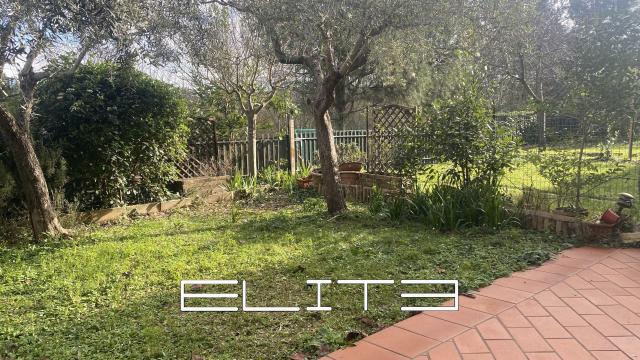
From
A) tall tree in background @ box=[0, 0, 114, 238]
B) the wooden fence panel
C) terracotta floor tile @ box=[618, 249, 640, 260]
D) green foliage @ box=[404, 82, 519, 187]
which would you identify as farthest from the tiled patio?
the wooden fence panel

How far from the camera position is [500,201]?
5.68m

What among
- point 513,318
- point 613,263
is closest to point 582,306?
point 513,318

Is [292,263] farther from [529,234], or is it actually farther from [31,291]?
[529,234]

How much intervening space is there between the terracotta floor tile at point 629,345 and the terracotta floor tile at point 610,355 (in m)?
0.04

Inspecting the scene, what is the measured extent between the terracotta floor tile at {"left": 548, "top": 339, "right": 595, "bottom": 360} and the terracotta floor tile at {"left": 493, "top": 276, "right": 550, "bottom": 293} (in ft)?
2.74

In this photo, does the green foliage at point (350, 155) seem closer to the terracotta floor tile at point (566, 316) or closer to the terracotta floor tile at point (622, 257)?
the terracotta floor tile at point (622, 257)

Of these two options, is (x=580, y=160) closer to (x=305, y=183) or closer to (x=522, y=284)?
(x=522, y=284)

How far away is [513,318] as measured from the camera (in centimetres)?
308

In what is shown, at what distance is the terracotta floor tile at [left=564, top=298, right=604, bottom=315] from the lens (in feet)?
10.5

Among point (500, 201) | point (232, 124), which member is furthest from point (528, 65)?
point (500, 201)

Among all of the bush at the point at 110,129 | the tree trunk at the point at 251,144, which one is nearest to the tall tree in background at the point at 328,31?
the bush at the point at 110,129

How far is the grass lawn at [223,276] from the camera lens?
287 centimetres

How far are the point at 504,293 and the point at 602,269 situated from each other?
4.15 ft

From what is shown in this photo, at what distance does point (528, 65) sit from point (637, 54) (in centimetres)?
990
